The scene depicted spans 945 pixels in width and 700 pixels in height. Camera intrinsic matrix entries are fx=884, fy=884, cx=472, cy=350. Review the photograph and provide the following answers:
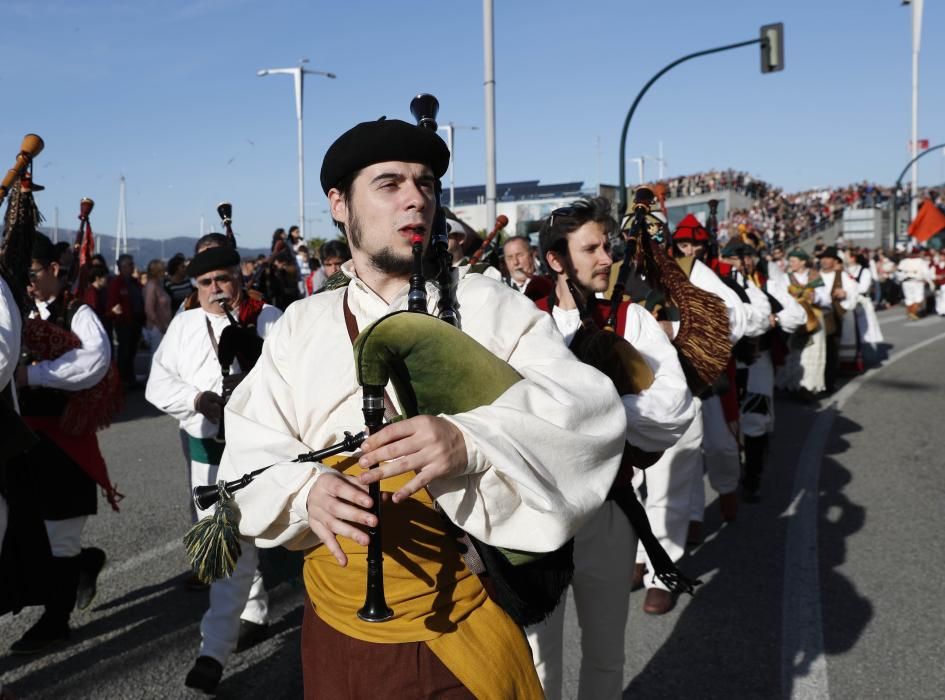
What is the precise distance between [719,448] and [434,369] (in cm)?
470

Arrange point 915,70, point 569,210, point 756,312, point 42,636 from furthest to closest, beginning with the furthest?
point 915,70 → point 756,312 → point 42,636 → point 569,210

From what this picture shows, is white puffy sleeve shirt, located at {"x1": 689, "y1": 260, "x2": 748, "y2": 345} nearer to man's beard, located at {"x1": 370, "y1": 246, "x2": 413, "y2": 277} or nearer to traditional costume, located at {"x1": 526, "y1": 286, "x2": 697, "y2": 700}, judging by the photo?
traditional costume, located at {"x1": 526, "y1": 286, "x2": 697, "y2": 700}

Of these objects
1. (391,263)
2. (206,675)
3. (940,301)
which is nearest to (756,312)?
(206,675)

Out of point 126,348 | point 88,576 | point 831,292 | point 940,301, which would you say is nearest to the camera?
point 88,576

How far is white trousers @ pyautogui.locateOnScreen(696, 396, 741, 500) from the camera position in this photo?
19.6 feet

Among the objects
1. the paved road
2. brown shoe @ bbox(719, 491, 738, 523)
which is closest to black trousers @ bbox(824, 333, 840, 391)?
the paved road

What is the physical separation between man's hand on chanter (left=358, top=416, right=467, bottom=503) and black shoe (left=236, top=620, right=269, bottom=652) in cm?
295

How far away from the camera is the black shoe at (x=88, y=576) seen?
4.64 m

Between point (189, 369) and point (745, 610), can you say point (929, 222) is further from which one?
point (189, 369)

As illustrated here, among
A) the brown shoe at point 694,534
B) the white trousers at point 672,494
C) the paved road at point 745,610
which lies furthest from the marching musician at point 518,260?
the white trousers at point 672,494

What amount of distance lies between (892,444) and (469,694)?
298 inches

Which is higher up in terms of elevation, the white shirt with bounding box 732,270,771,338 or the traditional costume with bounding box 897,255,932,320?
the white shirt with bounding box 732,270,771,338

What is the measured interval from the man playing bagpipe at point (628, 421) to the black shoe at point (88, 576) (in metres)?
2.87

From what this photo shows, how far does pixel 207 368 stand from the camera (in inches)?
175
